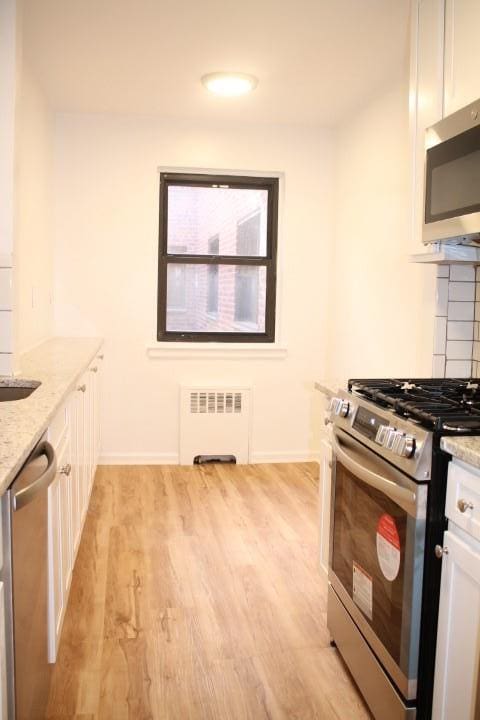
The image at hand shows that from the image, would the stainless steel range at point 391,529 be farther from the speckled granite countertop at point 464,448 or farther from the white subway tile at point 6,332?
the white subway tile at point 6,332

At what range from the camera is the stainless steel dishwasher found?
1.28 m

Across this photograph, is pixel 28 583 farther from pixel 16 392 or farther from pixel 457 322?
pixel 457 322

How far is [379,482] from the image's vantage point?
1.83 m

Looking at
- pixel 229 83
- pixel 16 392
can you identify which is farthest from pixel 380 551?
pixel 229 83

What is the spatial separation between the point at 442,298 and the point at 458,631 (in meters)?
1.46

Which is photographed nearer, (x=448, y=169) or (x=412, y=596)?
(x=412, y=596)

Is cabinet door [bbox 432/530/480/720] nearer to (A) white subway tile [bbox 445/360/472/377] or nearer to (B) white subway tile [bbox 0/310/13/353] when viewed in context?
(A) white subway tile [bbox 445/360/472/377]

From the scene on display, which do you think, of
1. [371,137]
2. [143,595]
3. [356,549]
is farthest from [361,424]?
[371,137]

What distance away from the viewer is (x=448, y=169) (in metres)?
2.15

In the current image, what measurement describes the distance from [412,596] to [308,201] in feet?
11.6

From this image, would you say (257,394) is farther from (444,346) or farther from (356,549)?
(356,549)

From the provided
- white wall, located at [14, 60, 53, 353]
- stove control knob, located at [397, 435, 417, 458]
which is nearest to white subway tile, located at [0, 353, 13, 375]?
white wall, located at [14, 60, 53, 353]

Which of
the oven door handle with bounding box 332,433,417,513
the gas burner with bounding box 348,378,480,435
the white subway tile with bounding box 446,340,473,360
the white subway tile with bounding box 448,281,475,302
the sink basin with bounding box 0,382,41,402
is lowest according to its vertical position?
the oven door handle with bounding box 332,433,417,513

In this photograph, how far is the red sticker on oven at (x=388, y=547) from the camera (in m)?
1.77
